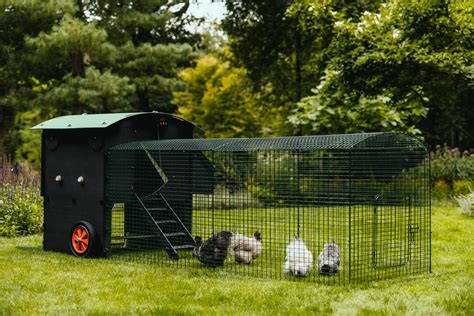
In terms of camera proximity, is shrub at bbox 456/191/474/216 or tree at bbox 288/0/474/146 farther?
shrub at bbox 456/191/474/216

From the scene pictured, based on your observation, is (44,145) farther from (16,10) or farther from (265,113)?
(265,113)

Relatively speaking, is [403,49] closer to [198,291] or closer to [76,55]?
[198,291]

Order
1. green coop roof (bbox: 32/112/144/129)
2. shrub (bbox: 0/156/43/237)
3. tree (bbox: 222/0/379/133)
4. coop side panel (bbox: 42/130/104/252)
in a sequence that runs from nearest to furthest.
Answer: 1. green coop roof (bbox: 32/112/144/129)
2. coop side panel (bbox: 42/130/104/252)
3. shrub (bbox: 0/156/43/237)
4. tree (bbox: 222/0/379/133)

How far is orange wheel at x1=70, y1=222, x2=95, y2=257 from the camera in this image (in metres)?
8.80

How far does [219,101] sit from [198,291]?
2093 centimetres

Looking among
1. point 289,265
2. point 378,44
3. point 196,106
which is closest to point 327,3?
point 378,44

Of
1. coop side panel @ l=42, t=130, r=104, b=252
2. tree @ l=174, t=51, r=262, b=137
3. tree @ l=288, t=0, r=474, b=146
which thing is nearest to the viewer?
coop side panel @ l=42, t=130, r=104, b=252

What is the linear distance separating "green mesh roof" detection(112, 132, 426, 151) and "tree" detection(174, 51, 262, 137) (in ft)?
60.0

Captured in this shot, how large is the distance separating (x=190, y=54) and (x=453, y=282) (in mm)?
14869

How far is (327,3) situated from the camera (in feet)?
44.6

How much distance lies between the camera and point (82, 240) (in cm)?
898

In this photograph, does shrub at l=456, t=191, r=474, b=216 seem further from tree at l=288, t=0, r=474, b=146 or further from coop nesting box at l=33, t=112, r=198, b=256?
coop nesting box at l=33, t=112, r=198, b=256

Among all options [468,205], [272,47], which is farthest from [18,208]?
[272,47]

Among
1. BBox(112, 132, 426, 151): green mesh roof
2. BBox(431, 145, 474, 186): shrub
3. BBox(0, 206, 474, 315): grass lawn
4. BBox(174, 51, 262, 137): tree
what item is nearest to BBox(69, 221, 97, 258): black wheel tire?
BBox(0, 206, 474, 315): grass lawn
